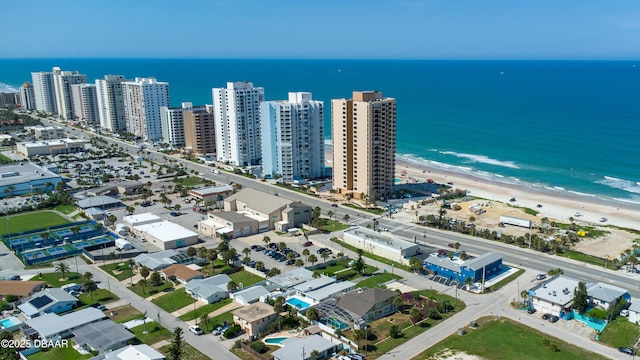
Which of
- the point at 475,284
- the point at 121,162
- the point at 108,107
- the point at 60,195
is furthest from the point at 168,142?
the point at 475,284

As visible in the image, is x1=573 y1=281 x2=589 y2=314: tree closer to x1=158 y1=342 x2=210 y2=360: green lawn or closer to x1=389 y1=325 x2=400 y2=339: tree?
x1=389 y1=325 x2=400 y2=339: tree

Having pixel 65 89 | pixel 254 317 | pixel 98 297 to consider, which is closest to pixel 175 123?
pixel 65 89

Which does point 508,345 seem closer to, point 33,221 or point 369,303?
point 369,303

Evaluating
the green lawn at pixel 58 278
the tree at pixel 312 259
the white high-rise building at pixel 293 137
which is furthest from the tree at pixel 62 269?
the white high-rise building at pixel 293 137

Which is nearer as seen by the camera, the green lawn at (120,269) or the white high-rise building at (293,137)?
the green lawn at (120,269)

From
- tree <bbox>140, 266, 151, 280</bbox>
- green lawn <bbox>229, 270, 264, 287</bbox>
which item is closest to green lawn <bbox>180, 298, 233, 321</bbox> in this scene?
green lawn <bbox>229, 270, 264, 287</bbox>

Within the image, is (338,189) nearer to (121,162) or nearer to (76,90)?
(121,162)

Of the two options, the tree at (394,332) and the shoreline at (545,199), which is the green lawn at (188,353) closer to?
the tree at (394,332)
